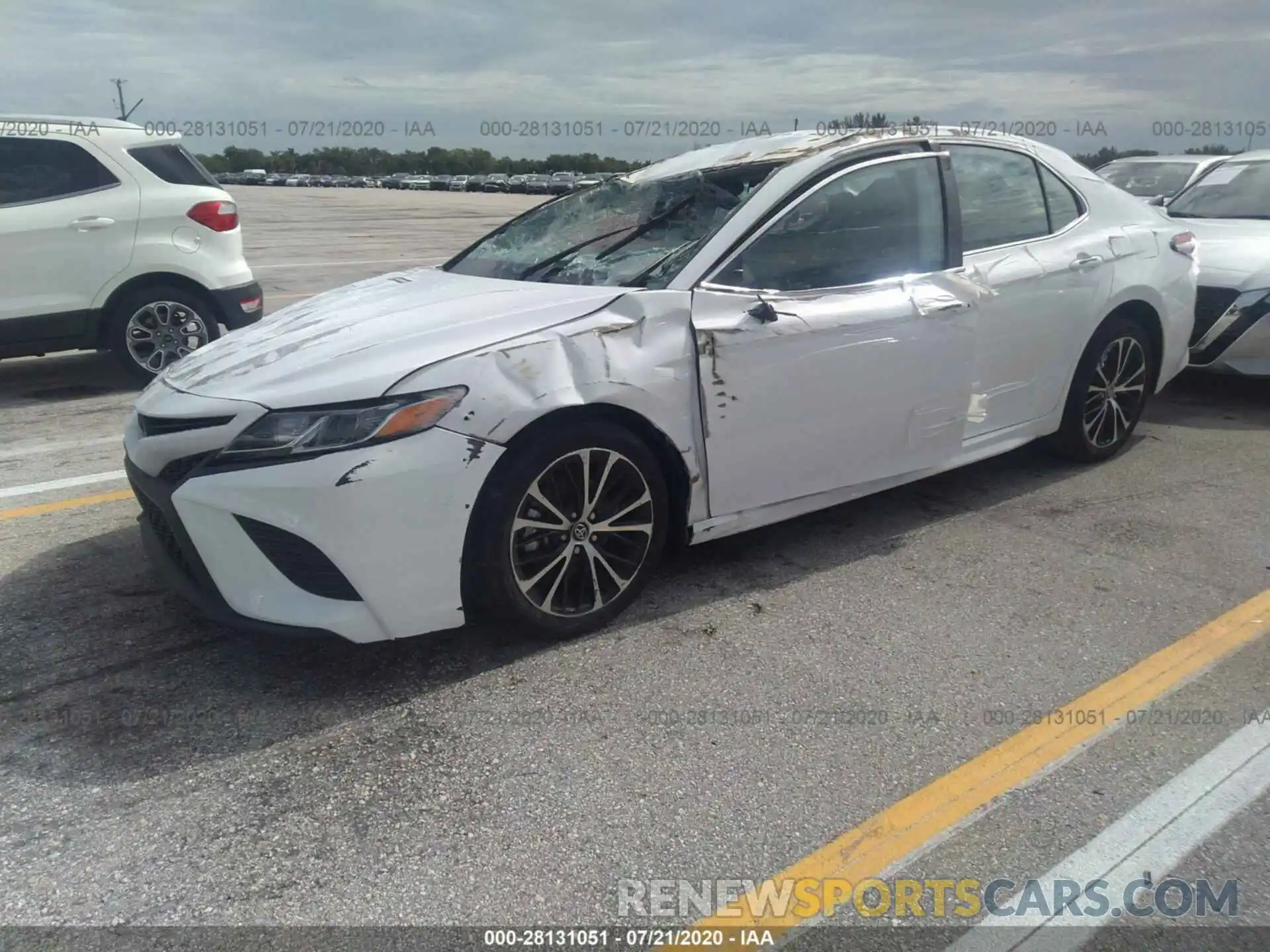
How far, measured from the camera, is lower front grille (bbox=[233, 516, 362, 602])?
2.82 m

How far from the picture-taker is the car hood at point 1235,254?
6258 mm

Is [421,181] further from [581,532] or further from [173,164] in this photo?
[581,532]

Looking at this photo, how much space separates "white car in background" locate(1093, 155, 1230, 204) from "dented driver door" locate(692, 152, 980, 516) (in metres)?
9.76

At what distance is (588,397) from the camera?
3150mm

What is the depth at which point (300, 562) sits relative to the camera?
9.33 ft

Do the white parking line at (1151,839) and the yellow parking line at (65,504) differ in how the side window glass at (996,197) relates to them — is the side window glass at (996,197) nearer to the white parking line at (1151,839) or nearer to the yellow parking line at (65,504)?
the white parking line at (1151,839)

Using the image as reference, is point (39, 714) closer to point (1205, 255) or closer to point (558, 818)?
point (558, 818)

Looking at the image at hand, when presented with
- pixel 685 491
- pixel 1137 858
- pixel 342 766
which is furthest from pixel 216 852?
pixel 1137 858

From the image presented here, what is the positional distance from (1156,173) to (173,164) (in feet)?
37.9

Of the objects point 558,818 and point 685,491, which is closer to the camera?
point 558,818

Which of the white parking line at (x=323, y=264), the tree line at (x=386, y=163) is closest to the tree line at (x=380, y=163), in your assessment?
the tree line at (x=386, y=163)

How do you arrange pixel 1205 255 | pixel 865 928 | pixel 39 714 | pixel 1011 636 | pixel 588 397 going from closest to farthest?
pixel 865 928 → pixel 39 714 → pixel 588 397 → pixel 1011 636 → pixel 1205 255

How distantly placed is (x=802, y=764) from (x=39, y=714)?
2.20m

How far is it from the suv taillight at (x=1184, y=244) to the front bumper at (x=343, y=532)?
411 centimetres
